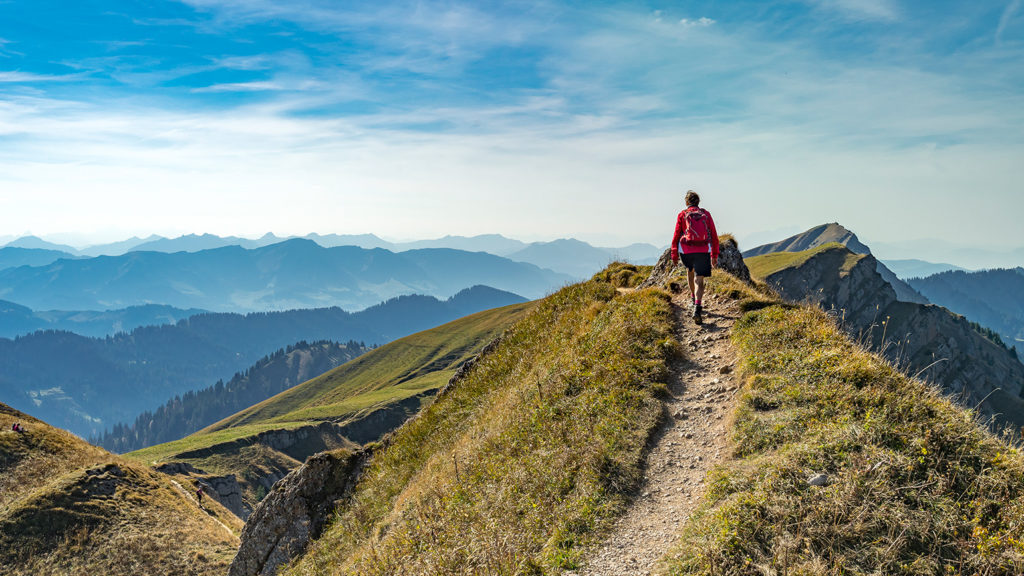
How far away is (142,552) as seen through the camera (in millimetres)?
29438

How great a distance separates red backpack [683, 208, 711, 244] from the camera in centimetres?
1550

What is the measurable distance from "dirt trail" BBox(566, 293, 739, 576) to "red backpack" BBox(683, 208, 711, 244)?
2.47 m

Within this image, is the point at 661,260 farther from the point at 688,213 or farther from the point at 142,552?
the point at 142,552

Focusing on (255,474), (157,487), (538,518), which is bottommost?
(255,474)

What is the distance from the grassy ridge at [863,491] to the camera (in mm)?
6742

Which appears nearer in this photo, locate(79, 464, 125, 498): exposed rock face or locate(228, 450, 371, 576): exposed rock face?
locate(228, 450, 371, 576): exposed rock face

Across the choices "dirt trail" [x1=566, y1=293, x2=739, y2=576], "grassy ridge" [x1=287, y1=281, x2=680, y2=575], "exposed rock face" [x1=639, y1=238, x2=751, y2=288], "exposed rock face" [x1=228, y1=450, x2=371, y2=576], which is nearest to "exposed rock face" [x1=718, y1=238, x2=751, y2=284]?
"exposed rock face" [x1=639, y1=238, x2=751, y2=288]

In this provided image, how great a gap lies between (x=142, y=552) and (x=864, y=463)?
121ft

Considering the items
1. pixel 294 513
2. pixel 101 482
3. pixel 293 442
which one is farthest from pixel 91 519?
pixel 293 442

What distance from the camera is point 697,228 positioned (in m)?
15.5

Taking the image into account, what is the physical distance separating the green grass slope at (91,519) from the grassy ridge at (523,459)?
1898cm

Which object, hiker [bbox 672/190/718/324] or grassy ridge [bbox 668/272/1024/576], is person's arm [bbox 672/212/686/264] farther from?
grassy ridge [bbox 668/272/1024/576]

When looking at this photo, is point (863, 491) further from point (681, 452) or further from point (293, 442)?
point (293, 442)

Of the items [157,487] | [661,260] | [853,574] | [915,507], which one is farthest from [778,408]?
[157,487]
